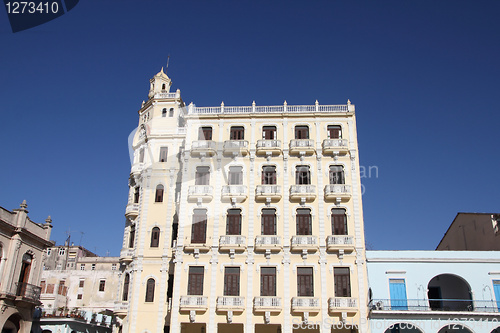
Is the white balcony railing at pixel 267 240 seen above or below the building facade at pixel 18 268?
above

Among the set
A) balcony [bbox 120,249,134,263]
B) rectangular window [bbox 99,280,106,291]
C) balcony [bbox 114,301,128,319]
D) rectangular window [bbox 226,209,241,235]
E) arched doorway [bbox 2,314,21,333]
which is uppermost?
rectangular window [bbox 226,209,241,235]

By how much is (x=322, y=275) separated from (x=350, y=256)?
9.36 feet

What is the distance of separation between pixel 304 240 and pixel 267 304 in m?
5.96

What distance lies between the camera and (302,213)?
40.5 metres

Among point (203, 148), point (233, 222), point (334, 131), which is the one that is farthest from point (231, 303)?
point (334, 131)

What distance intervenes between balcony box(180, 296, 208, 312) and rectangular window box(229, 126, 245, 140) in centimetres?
1469

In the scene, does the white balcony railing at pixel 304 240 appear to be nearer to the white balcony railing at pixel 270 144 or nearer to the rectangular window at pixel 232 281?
the rectangular window at pixel 232 281

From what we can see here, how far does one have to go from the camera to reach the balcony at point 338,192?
132 ft

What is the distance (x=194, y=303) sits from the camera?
37.8 meters

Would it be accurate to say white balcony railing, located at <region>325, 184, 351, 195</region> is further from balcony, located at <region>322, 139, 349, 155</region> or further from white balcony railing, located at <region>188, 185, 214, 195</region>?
white balcony railing, located at <region>188, 185, 214, 195</region>

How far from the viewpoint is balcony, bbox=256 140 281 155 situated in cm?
4241

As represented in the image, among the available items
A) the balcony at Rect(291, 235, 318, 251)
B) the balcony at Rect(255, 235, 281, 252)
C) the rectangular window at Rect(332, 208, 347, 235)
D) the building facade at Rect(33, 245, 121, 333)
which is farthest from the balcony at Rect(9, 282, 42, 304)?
the building facade at Rect(33, 245, 121, 333)

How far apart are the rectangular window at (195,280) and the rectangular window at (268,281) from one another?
16.3 ft

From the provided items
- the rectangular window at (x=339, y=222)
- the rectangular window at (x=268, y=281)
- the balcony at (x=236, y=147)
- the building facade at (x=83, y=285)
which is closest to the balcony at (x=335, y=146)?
the rectangular window at (x=339, y=222)
